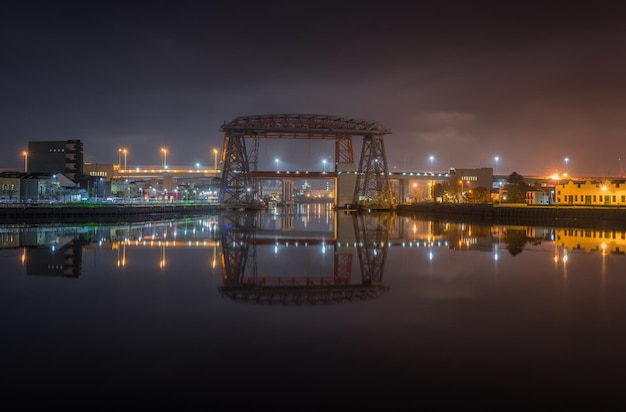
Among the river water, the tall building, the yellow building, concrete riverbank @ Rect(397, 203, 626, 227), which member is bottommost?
the river water

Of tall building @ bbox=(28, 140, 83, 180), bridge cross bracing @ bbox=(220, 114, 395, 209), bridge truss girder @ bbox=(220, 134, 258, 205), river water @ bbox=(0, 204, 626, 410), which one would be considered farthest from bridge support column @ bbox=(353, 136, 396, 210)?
tall building @ bbox=(28, 140, 83, 180)

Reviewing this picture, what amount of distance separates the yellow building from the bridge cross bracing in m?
17.6

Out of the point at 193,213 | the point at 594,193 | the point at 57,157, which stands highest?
the point at 57,157

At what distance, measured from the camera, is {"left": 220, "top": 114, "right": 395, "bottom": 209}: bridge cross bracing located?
Result: 45.4 meters

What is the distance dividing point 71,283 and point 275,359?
5.43m

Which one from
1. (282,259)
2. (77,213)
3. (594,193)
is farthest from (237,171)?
(282,259)

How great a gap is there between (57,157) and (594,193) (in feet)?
211

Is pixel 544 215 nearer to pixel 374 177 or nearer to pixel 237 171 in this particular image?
pixel 374 177

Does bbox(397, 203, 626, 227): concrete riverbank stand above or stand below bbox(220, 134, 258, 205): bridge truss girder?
below

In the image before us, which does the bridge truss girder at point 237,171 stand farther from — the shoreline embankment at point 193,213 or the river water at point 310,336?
the river water at point 310,336

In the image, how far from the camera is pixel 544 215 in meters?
36.8

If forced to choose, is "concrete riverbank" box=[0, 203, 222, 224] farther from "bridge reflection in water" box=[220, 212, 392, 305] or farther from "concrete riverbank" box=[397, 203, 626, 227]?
"concrete riverbank" box=[397, 203, 626, 227]

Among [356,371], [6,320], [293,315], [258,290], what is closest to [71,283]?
[6,320]

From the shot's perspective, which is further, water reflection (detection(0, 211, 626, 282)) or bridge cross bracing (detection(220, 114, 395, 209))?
bridge cross bracing (detection(220, 114, 395, 209))
